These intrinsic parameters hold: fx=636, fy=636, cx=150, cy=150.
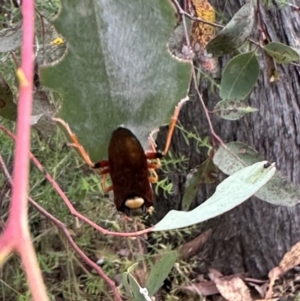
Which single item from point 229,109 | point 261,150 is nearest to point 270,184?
point 229,109

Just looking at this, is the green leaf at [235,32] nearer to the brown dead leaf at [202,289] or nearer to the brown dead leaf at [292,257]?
the brown dead leaf at [292,257]

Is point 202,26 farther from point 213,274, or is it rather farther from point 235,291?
point 213,274

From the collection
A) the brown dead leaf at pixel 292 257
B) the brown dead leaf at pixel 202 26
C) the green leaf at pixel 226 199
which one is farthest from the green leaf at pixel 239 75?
the brown dead leaf at pixel 292 257

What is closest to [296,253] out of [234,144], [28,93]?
[234,144]

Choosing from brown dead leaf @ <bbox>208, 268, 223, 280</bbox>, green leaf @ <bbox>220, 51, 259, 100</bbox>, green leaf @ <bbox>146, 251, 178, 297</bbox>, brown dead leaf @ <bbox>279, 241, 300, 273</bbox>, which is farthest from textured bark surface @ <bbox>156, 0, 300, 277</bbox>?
green leaf @ <bbox>146, 251, 178, 297</bbox>

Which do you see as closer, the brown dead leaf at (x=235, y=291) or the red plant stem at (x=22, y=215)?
the red plant stem at (x=22, y=215)

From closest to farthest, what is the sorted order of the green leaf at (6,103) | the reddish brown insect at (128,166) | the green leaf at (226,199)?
the green leaf at (226,199), the reddish brown insect at (128,166), the green leaf at (6,103)

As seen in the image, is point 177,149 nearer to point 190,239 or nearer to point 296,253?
point 190,239

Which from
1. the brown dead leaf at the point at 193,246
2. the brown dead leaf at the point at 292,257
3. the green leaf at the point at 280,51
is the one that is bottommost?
the brown dead leaf at the point at 193,246
